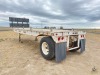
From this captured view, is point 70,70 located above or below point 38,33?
below

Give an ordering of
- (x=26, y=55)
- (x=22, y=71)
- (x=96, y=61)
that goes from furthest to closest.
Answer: (x=26, y=55)
(x=96, y=61)
(x=22, y=71)

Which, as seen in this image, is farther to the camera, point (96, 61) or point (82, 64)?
point (96, 61)

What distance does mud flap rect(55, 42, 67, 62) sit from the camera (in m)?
5.05

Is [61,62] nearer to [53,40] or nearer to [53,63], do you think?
[53,63]

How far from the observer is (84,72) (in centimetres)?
449

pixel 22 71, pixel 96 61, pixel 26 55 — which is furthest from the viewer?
pixel 26 55

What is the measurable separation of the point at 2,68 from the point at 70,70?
2.43 m

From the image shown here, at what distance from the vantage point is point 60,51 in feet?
16.9

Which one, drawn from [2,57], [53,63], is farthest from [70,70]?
[2,57]

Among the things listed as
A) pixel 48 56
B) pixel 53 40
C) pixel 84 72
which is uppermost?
pixel 53 40

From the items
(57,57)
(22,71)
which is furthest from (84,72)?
(22,71)

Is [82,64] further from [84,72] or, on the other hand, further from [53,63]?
[53,63]

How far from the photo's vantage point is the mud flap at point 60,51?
5.05 meters

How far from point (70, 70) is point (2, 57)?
3.17m
